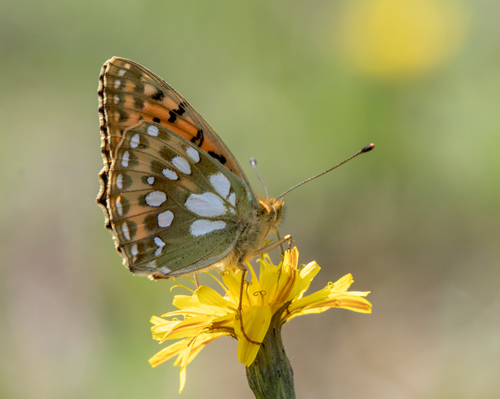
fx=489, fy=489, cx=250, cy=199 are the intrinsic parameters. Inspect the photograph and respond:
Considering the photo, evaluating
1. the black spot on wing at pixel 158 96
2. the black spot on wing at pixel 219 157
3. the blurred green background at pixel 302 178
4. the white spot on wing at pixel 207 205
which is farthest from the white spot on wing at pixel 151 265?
the blurred green background at pixel 302 178

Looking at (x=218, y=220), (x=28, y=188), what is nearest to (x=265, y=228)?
(x=218, y=220)

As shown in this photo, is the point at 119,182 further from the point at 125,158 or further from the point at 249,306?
the point at 249,306

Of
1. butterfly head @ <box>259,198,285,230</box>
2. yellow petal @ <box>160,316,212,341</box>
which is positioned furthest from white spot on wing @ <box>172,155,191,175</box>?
yellow petal @ <box>160,316,212,341</box>

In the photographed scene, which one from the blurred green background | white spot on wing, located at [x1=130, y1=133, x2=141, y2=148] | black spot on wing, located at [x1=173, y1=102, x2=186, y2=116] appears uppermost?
black spot on wing, located at [x1=173, y1=102, x2=186, y2=116]

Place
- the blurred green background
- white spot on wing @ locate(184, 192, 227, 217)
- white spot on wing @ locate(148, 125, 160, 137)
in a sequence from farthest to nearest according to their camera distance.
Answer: the blurred green background
white spot on wing @ locate(184, 192, 227, 217)
white spot on wing @ locate(148, 125, 160, 137)

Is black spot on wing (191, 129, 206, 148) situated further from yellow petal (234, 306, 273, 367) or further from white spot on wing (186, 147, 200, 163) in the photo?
yellow petal (234, 306, 273, 367)

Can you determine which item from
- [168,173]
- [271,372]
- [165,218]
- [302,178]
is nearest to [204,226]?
[165,218]

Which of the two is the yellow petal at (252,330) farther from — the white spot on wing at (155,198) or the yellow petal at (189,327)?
the white spot on wing at (155,198)
